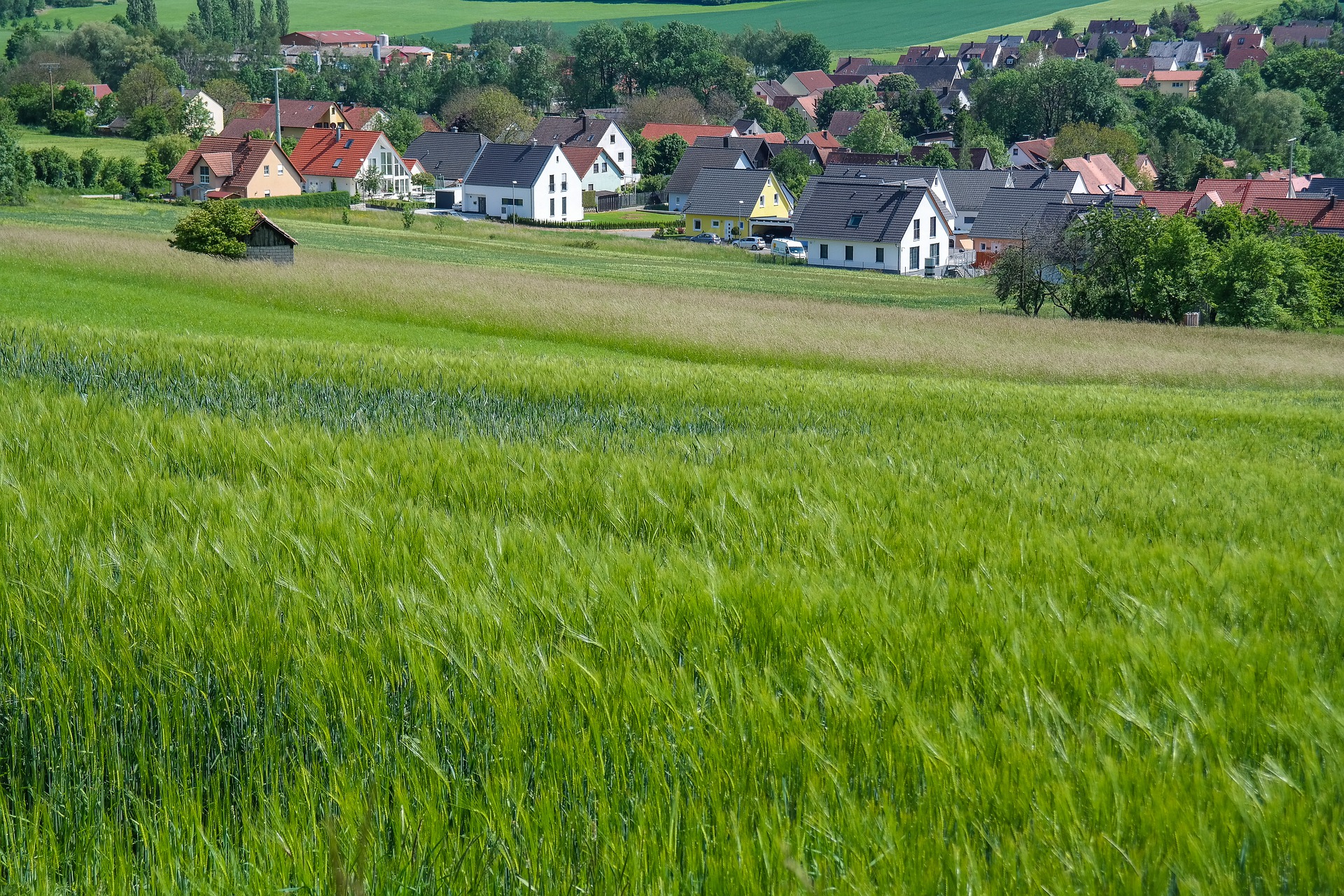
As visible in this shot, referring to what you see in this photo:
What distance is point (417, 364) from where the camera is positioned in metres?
14.0

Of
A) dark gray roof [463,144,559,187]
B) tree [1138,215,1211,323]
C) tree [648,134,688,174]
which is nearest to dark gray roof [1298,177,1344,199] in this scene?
tree [648,134,688,174]

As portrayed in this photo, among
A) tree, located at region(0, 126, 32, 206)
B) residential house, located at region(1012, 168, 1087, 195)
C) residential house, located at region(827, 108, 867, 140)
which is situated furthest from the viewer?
residential house, located at region(827, 108, 867, 140)

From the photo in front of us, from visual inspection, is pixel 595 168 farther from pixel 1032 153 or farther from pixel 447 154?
Answer: pixel 1032 153

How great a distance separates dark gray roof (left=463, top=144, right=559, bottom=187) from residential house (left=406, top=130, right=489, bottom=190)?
40.7ft

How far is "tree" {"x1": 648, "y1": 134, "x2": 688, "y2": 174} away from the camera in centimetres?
11838

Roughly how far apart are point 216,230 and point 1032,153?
111101 millimetres

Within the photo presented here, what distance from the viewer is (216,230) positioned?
35.2 m

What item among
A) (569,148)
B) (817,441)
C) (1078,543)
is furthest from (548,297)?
(569,148)

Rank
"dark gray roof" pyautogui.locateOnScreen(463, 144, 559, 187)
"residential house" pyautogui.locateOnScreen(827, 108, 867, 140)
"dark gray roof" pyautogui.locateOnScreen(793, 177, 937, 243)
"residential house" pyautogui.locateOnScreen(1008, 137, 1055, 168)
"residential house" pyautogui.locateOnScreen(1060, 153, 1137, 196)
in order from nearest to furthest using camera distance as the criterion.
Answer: "dark gray roof" pyautogui.locateOnScreen(793, 177, 937, 243), "dark gray roof" pyautogui.locateOnScreen(463, 144, 559, 187), "residential house" pyautogui.locateOnScreen(1060, 153, 1137, 196), "residential house" pyautogui.locateOnScreen(1008, 137, 1055, 168), "residential house" pyautogui.locateOnScreen(827, 108, 867, 140)

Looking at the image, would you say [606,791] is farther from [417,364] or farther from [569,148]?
[569,148]

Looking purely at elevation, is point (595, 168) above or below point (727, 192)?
above

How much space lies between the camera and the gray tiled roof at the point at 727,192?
94.0m

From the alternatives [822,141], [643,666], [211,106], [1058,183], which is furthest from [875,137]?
[643,666]

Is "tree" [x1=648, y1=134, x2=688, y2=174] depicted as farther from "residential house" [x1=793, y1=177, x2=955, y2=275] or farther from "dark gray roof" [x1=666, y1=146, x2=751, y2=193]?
"residential house" [x1=793, y1=177, x2=955, y2=275]
